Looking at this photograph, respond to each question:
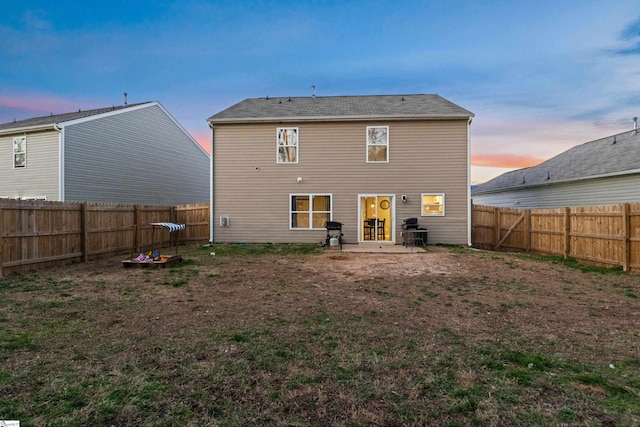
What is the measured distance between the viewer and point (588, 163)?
14.5 meters

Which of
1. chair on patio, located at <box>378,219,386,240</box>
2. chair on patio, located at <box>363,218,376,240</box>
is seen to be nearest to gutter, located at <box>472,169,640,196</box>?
chair on patio, located at <box>378,219,386,240</box>

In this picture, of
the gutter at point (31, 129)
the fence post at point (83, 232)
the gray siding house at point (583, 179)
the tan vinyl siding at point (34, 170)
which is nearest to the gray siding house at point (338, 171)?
the fence post at point (83, 232)

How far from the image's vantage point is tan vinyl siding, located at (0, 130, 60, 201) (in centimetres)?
1330

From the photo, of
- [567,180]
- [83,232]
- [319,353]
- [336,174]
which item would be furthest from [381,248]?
[567,180]

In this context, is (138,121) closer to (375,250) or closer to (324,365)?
(375,250)

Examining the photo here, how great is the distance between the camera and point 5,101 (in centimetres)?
1590

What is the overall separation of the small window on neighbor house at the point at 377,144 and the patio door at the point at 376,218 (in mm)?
1573

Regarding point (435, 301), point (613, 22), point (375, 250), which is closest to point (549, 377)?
point (435, 301)

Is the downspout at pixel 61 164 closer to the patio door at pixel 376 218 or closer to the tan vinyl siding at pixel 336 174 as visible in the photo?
the tan vinyl siding at pixel 336 174

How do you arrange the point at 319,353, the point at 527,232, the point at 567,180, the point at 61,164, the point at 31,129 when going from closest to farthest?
the point at 319,353 → the point at 527,232 → the point at 61,164 → the point at 31,129 → the point at 567,180

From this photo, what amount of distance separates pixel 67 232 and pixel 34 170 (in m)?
8.01

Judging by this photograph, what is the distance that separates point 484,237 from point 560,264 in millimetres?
4336

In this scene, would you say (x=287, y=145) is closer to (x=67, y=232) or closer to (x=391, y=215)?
(x=391, y=215)

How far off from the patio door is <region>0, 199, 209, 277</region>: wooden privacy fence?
8.37 m
